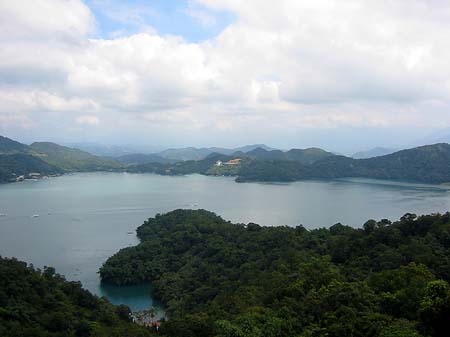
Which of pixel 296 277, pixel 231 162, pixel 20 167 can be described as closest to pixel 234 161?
Result: pixel 231 162

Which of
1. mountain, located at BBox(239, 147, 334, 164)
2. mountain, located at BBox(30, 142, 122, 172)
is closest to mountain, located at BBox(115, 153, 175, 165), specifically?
mountain, located at BBox(30, 142, 122, 172)

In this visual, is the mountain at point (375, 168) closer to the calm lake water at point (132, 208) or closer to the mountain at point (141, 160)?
the calm lake water at point (132, 208)

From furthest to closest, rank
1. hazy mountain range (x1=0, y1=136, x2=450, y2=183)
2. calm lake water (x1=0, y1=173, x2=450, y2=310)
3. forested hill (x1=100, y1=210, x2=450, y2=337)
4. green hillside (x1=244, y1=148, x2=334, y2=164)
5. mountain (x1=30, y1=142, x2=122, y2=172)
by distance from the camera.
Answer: green hillside (x1=244, y1=148, x2=334, y2=164)
mountain (x1=30, y1=142, x2=122, y2=172)
hazy mountain range (x1=0, y1=136, x2=450, y2=183)
calm lake water (x1=0, y1=173, x2=450, y2=310)
forested hill (x1=100, y1=210, x2=450, y2=337)

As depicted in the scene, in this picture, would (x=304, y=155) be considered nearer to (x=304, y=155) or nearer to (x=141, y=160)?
(x=304, y=155)

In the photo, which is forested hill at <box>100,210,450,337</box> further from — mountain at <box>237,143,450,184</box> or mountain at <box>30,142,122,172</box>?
mountain at <box>30,142,122,172</box>

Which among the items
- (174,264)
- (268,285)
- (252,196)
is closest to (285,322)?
(268,285)

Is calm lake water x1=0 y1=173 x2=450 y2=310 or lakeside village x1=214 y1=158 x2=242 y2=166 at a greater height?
lakeside village x1=214 y1=158 x2=242 y2=166
